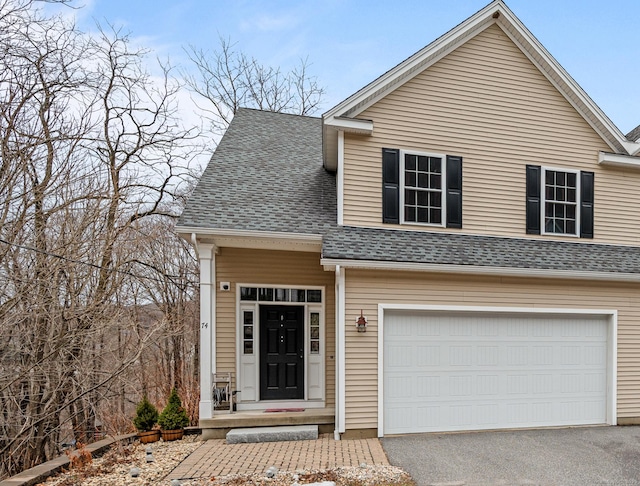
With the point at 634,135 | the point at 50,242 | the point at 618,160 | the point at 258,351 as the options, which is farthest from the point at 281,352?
the point at 634,135

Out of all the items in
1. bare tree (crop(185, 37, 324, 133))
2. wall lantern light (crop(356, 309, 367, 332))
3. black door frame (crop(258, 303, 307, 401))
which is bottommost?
black door frame (crop(258, 303, 307, 401))

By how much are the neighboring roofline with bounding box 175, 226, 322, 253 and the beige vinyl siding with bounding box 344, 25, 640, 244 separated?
908 mm

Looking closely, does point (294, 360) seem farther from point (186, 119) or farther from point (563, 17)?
point (563, 17)

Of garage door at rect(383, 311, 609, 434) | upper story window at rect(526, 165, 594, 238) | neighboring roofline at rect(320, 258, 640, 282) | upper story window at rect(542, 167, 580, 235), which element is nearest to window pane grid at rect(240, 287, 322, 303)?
neighboring roofline at rect(320, 258, 640, 282)

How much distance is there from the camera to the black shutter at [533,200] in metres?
8.57

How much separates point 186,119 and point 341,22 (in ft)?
22.1

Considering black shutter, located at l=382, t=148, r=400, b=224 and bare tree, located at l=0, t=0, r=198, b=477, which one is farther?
black shutter, located at l=382, t=148, r=400, b=224

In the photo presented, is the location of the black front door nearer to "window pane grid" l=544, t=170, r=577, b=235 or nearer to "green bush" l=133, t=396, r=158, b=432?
"green bush" l=133, t=396, r=158, b=432

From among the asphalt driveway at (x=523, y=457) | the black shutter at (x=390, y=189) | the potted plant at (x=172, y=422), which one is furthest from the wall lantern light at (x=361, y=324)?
the potted plant at (x=172, y=422)

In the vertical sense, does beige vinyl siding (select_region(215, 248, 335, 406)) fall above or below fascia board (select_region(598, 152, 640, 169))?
below

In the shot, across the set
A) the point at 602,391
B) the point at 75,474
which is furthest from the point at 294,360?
the point at 602,391

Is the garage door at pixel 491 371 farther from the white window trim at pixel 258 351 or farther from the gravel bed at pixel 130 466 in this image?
the gravel bed at pixel 130 466

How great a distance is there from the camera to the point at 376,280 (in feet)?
24.3

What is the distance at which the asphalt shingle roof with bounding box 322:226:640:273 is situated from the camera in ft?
23.9
